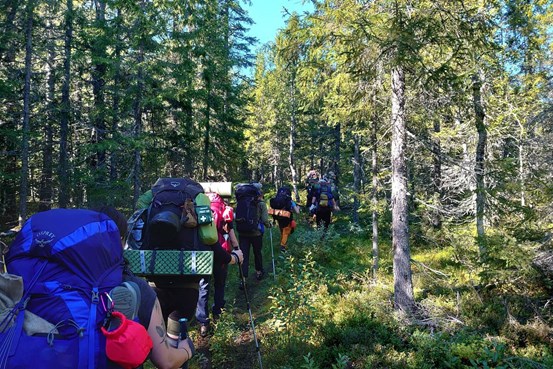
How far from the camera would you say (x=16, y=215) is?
2034 centimetres

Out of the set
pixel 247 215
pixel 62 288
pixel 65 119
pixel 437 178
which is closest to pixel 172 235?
pixel 62 288

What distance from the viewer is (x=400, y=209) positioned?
22.9ft

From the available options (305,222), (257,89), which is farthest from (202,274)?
(257,89)

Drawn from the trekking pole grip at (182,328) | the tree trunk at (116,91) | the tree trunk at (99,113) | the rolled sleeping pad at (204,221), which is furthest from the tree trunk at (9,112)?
the trekking pole grip at (182,328)

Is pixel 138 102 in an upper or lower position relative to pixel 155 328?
upper

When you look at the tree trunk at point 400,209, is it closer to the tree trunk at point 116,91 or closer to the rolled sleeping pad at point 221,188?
the rolled sleeping pad at point 221,188

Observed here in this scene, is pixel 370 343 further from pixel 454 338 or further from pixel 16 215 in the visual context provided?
pixel 16 215

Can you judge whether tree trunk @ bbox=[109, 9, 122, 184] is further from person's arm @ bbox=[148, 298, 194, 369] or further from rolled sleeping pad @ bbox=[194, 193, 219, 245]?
person's arm @ bbox=[148, 298, 194, 369]

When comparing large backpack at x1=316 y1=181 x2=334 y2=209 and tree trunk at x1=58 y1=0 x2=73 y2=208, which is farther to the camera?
tree trunk at x1=58 y1=0 x2=73 y2=208

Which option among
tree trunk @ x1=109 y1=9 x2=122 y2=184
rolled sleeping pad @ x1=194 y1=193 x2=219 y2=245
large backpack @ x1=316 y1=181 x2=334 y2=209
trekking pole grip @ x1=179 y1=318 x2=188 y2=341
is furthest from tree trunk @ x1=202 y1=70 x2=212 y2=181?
trekking pole grip @ x1=179 y1=318 x2=188 y2=341

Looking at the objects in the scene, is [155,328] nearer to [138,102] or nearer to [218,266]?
[218,266]

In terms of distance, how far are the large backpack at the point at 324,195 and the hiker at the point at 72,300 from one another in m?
12.2

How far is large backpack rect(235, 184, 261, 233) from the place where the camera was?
8.97 m

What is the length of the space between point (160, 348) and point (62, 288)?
2.37ft
